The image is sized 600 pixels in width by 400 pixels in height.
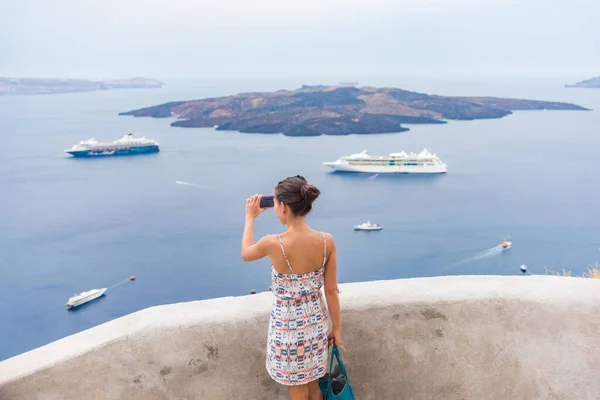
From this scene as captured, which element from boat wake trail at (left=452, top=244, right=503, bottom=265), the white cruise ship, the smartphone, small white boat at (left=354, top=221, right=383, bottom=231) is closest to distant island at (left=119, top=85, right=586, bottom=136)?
the white cruise ship

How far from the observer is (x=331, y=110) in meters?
39.9

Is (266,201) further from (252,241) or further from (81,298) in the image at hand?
(81,298)

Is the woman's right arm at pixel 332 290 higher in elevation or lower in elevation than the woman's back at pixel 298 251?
lower

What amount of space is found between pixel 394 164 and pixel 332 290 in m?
26.5

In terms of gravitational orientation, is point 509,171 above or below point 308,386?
below

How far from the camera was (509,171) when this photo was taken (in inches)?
1050

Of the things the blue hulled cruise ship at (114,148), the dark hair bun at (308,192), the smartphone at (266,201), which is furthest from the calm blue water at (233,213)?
the dark hair bun at (308,192)

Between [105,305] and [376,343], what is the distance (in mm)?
14199

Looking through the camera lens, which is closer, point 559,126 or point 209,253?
point 209,253

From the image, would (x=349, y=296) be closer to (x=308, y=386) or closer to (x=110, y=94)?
(x=308, y=386)

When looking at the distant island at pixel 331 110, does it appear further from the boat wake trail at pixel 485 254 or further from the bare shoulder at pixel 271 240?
the bare shoulder at pixel 271 240

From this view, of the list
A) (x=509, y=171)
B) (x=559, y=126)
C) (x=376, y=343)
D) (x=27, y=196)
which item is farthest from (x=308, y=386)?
(x=559, y=126)

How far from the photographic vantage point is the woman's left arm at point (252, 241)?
3.30 feet

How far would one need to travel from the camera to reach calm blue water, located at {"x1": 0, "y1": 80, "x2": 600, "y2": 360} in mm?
14812
